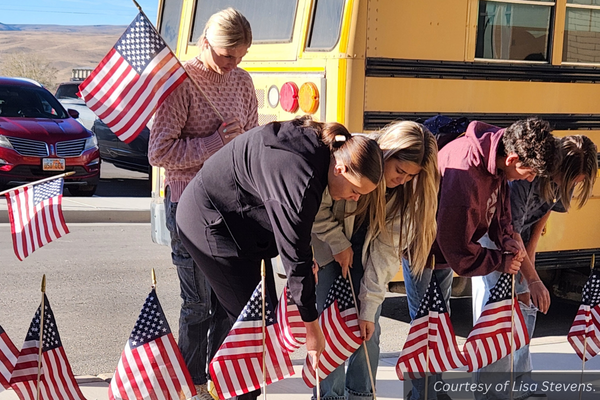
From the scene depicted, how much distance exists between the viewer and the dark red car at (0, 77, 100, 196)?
35.6 feet

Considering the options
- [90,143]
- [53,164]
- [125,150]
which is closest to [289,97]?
[53,164]

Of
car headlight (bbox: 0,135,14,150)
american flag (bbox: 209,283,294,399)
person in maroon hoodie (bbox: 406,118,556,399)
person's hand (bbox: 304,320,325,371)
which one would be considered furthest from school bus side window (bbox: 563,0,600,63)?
car headlight (bbox: 0,135,14,150)

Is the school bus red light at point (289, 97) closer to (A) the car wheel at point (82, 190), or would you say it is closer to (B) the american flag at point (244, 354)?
(B) the american flag at point (244, 354)

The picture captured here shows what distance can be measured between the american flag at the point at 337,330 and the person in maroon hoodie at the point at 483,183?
1.65 ft

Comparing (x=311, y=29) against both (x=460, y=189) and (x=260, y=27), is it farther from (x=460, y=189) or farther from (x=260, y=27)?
(x=460, y=189)

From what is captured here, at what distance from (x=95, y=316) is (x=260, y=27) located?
237 centimetres

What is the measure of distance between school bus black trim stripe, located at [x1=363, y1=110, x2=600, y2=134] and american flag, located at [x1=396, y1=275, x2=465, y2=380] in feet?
4.84

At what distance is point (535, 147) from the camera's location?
367cm

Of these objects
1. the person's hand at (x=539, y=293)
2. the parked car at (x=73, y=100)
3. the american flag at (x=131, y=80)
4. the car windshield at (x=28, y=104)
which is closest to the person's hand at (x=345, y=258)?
the person's hand at (x=539, y=293)

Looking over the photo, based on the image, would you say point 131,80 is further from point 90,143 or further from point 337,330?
point 90,143

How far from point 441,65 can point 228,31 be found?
1.86m

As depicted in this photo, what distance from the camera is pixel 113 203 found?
1077cm

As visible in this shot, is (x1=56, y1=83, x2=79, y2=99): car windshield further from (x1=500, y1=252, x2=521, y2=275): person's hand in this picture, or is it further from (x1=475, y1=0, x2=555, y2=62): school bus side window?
(x1=500, y1=252, x2=521, y2=275): person's hand

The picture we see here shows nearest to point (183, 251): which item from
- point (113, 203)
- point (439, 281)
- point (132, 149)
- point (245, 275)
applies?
point (245, 275)
